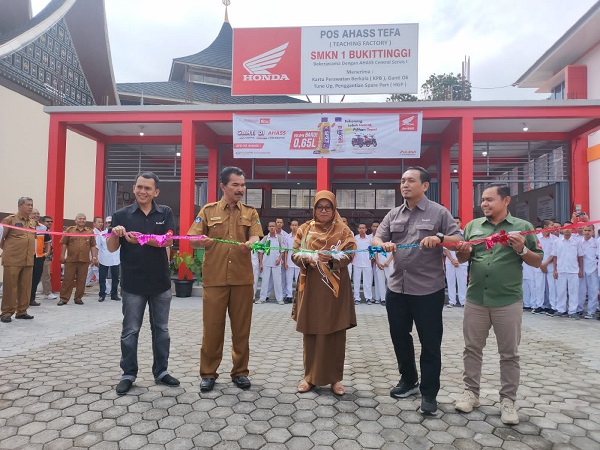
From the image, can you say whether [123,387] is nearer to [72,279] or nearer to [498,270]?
[498,270]

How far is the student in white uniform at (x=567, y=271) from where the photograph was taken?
25.8 feet

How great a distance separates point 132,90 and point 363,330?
62.7ft

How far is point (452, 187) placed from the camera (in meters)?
11.8

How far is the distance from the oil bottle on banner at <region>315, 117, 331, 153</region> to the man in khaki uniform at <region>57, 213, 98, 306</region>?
17.7ft

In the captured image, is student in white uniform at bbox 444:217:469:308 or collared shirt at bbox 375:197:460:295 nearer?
collared shirt at bbox 375:197:460:295

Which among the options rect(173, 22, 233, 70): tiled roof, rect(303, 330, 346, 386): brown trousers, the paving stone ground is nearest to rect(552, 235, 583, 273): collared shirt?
the paving stone ground

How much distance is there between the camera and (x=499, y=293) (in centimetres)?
295

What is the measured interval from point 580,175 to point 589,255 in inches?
152

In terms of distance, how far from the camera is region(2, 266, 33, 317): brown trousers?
6.40 m

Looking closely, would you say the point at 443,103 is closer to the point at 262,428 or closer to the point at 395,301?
the point at 395,301

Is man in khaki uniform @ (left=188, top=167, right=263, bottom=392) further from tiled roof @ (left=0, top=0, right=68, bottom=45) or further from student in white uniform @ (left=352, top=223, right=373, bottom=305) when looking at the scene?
tiled roof @ (left=0, top=0, right=68, bottom=45)

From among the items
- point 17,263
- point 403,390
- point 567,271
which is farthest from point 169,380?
point 567,271

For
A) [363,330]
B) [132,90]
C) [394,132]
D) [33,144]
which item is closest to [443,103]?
[394,132]

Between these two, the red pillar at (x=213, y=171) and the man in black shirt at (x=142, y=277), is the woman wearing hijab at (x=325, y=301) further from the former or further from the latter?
the red pillar at (x=213, y=171)
